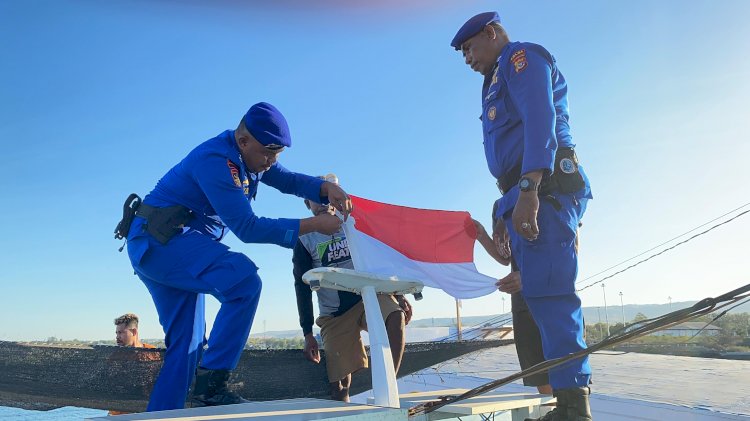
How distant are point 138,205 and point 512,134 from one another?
1825mm

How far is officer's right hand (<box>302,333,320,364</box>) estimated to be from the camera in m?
3.47

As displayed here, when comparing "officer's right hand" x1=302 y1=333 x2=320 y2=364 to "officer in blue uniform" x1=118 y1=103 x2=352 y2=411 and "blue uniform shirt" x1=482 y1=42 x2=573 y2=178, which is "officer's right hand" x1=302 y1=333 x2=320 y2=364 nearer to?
"officer in blue uniform" x1=118 y1=103 x2=352 y2=411

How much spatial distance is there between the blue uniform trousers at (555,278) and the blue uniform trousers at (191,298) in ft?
3.91

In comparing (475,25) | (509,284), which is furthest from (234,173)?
(509,284)

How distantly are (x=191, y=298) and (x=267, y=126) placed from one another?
936 millimetres

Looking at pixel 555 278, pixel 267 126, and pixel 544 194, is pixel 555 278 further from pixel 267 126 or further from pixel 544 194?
pixel 267 126

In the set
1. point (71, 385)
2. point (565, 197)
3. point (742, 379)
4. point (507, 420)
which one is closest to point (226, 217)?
point (565, 197)

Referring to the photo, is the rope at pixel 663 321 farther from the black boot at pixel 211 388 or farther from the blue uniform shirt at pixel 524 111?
the black boot at pixel 211 388

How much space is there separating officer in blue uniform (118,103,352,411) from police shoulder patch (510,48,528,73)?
998 mm

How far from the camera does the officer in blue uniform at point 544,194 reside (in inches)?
70.4

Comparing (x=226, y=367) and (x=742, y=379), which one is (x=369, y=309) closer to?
(x=226, y=367)

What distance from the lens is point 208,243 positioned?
242cm

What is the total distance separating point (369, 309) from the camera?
2035 mm

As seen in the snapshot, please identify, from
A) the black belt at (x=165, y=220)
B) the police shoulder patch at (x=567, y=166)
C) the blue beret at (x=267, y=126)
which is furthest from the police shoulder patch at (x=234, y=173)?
the police shoulder patch at (x=567, y=166)
